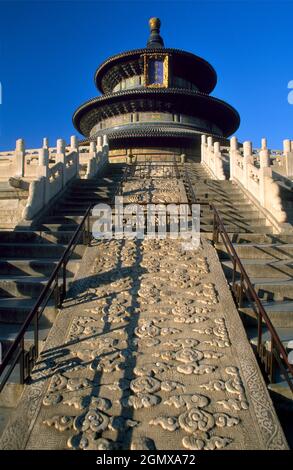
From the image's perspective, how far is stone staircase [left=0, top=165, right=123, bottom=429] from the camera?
5102 mm

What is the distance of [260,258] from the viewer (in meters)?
7.43

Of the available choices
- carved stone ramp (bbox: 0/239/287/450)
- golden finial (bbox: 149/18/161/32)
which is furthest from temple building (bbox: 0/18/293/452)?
golden finial (bbox: 149/18/161/32)

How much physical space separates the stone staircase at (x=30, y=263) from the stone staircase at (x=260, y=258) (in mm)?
2863

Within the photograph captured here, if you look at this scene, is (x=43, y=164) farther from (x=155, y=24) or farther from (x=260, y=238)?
(x=155, y=24)

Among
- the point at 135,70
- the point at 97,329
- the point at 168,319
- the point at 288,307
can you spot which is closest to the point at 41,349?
the point at 97,329

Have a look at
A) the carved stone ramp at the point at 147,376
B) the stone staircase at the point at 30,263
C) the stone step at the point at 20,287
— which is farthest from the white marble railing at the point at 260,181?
the stone step at the point at 20,287

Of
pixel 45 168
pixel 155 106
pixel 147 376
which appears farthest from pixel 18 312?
pixel 155 106

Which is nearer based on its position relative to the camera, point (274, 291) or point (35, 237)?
point (274, 291)

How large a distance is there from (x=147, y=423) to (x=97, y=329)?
5.58 feet

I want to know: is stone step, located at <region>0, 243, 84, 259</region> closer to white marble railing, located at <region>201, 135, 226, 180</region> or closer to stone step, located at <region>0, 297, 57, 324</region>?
stone step, located at <region>0, 297, 57, 324</region>

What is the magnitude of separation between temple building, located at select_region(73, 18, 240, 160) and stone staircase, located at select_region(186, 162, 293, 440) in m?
12.4

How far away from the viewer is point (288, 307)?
18.5ft

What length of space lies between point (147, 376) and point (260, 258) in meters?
4.30
